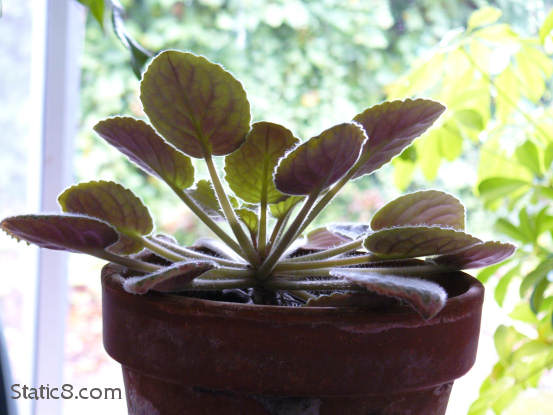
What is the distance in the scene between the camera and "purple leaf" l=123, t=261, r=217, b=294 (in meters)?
0.33

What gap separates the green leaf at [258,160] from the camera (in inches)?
16.6

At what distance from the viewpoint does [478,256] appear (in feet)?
1.30

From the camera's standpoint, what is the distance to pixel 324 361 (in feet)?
1.07

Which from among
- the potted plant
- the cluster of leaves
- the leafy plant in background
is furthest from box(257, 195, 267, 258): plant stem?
the cluster of leaves

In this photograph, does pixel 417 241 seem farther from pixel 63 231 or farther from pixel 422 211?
pixel 63 231

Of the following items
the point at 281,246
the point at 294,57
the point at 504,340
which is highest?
the point at 294,57

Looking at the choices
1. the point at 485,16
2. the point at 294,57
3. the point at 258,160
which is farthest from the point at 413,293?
the point at 294,57

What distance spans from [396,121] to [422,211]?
0.09 meters

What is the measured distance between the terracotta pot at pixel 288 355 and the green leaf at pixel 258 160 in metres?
0.12

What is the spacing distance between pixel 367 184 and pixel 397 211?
1722 millimetres

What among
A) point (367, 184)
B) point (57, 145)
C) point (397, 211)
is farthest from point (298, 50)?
point (397, 211)

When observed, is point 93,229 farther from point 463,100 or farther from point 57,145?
point 57,145

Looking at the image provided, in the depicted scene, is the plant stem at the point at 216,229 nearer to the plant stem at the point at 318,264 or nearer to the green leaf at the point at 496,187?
the plant stem at the point at 318,264

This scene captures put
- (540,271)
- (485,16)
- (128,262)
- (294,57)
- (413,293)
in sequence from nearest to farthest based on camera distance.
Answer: (413,293)
(128,262)
(540,271)
(485,16)
(294,57)
